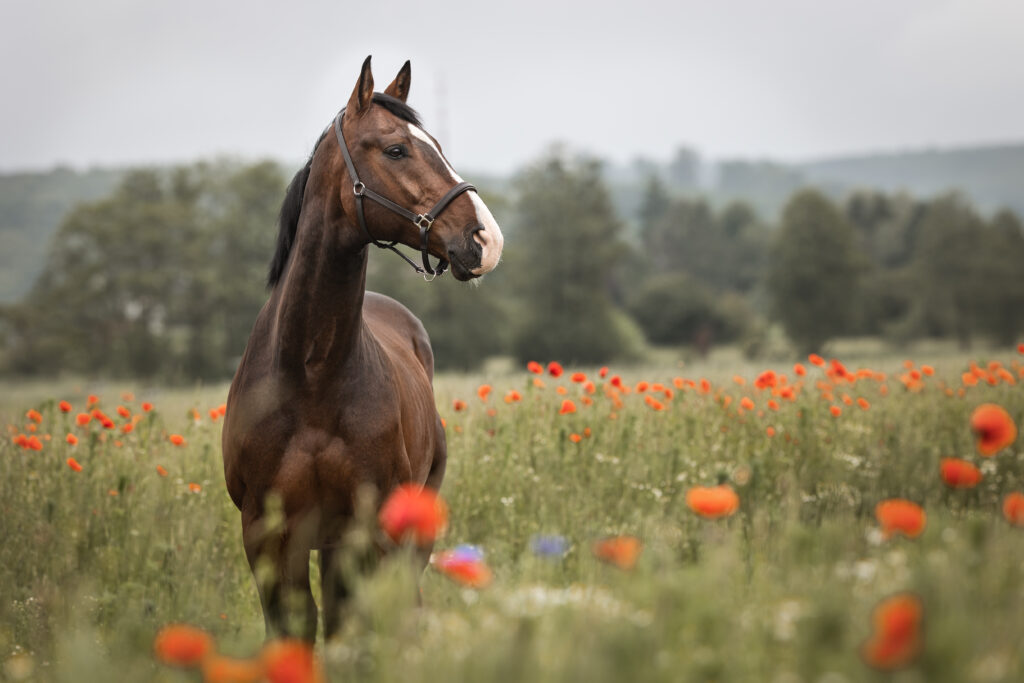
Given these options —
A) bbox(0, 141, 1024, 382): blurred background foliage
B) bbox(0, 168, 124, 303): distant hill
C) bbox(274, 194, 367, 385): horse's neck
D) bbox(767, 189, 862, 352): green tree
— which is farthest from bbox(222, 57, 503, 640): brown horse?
bbox(0, 168, 124, 303): distant hill

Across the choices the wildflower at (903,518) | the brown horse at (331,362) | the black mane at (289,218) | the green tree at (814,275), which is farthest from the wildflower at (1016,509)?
the green tree at (814,275)

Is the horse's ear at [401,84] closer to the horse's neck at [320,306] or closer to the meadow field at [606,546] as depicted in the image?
the horse's neck at [320,306]

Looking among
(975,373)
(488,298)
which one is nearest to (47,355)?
(488,298)

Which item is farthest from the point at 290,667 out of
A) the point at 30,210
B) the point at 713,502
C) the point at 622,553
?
the point at 30,210

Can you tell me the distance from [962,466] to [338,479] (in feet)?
8.83

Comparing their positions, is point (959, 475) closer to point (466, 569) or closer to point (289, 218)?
point (466, 569)

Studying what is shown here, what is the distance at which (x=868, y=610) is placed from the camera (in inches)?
74.9

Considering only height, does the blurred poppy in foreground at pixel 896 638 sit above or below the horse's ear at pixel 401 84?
below

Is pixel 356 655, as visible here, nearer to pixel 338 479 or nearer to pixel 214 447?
pixel 338 479

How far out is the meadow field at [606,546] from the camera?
1.83m

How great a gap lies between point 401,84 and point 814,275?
165 ft

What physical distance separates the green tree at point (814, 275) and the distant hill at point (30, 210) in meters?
58.3

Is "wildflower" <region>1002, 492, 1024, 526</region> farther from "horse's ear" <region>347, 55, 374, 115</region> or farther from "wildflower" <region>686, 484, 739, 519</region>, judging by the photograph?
"horse's ear" <region>347, 55, 374, 115</region>

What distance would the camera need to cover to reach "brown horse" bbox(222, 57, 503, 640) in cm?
397
